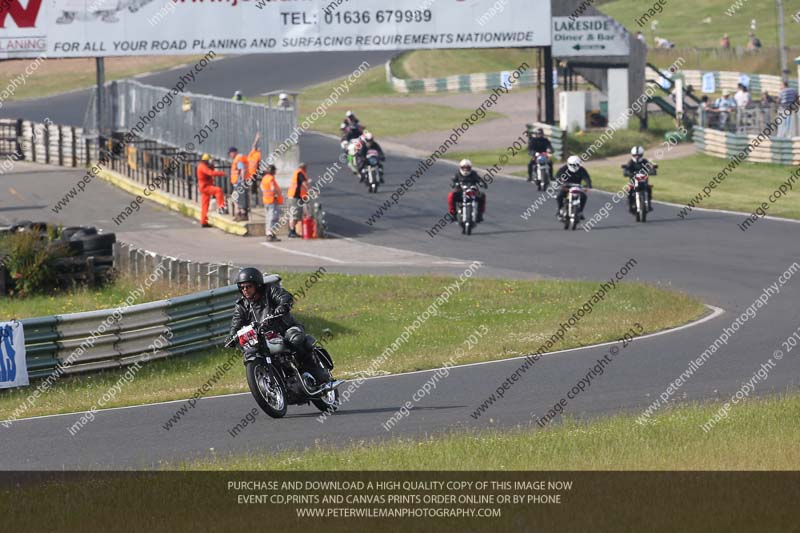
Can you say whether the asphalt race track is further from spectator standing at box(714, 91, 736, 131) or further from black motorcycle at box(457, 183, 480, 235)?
spectator standing at box(714, 91, 736, 131)

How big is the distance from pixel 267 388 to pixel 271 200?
16.7 metres

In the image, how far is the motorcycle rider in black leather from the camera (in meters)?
12.1

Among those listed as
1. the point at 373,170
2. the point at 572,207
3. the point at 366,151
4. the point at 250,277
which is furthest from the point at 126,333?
the point at 366,151

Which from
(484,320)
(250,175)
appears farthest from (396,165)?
(484,320)

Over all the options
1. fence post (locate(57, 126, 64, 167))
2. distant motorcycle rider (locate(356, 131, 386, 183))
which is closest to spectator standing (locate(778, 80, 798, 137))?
distant motorcycle rider (locate(356, 131, 386, 183))

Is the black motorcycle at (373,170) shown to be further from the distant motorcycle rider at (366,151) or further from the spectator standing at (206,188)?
the spectator standing at (206,188)

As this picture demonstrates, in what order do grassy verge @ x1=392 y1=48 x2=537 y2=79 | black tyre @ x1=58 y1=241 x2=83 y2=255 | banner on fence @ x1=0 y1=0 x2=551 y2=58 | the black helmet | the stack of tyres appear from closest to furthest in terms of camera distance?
the black helmet → black tyre @ x1=58 y1=241 x2=83 y2=255 → the stack of tyres → banner on fence @ x1=0 y1=0 x2=551 y2=58 → grassy verge @ x1=392 y1=48 x2=537 y2=79

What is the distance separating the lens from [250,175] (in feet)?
99.7

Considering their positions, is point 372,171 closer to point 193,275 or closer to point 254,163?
point 254,163

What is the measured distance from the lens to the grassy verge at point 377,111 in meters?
54.0

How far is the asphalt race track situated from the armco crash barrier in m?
2.32

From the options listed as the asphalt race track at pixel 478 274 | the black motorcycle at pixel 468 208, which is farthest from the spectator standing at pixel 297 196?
the black motorcycle at pixel 468 208

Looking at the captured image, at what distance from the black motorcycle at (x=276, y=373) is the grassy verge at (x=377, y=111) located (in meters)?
39.3

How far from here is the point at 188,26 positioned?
121 ft
